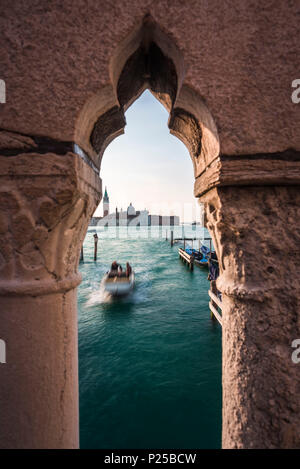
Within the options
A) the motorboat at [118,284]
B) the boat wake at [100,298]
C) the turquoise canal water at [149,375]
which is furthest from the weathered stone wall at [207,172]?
the motorboat at [118,284]

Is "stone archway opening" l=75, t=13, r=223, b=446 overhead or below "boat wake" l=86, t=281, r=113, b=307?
overhead

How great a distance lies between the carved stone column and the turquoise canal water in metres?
3.42

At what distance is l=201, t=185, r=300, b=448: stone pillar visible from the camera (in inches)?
37.7

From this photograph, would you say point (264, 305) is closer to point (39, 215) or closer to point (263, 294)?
point (263, 294)

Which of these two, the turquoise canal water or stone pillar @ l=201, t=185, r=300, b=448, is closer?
stone pillar @ l=201, t=185, r=300, b=448

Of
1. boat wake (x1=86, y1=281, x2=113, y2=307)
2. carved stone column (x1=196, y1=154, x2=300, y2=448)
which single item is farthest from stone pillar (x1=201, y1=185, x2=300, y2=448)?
boat wake (x1=86, y1=281, x2=113, y2=307)

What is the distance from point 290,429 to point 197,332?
6.68 meters

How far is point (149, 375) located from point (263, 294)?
5099mm

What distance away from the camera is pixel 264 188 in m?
0.99

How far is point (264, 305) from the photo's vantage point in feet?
3.23

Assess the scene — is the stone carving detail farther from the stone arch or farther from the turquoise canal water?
the turquoise canal water
